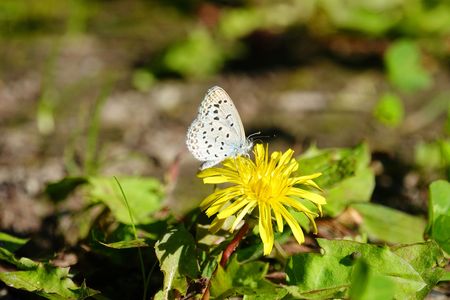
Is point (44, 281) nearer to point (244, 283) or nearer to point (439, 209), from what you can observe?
point (244, 283)

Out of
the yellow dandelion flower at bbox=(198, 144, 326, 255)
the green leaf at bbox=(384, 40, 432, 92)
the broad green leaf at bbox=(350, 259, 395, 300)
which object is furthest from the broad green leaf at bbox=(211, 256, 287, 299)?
the green leaf at bbox=(384, 40, 432, 92)

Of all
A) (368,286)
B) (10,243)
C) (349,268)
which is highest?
(368,286)

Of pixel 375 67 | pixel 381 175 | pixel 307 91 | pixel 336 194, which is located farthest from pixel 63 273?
pixel 375 67

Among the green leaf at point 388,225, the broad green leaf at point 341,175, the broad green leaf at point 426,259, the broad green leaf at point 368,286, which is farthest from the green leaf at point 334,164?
the broad green leaf at point 368,286

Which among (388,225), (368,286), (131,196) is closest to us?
(368,286)

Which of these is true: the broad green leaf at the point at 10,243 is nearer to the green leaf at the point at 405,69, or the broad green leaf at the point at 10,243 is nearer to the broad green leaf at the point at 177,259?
the broad green leaf at the point at 177,259

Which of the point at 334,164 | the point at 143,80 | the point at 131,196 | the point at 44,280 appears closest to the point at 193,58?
the point at 143,80

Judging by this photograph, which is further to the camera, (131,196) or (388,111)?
(388,111)
